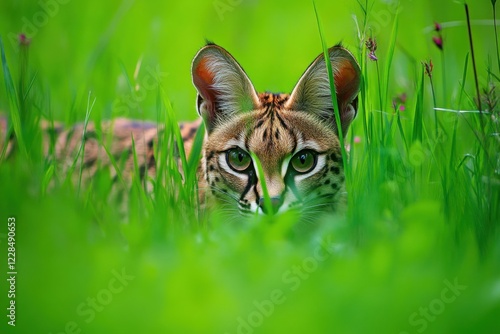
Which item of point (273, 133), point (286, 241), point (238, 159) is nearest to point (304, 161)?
point (273, 133)

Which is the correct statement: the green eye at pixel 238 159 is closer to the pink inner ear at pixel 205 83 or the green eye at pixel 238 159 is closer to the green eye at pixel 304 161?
the green eye at pixel 304 161

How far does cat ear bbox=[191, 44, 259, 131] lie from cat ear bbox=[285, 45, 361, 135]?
0.87ft

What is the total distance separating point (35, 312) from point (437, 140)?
2377 millimetres

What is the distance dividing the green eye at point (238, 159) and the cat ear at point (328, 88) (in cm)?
41

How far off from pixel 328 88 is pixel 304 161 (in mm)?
462

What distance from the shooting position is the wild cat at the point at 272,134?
4.19 m

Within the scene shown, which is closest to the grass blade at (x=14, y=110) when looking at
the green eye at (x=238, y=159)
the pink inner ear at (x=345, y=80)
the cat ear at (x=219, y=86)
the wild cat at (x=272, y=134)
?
the wild cat at (x=272, y=134)

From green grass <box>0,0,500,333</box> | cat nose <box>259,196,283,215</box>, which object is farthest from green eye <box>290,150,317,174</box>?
cat nose <box>259,196,283,215</box>

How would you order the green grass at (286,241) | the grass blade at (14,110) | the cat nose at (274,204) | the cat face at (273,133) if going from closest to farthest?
the green grass at (286,241) → the cat nose at (274,204) → the cat face at (273,133) → the grass blade at (14,110)

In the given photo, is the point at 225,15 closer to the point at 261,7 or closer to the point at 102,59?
the point at 261,7

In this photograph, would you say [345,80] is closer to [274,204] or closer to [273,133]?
[273,133]

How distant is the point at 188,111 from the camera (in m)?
7.36

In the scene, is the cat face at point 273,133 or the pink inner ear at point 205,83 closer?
the cat face at point 273,133

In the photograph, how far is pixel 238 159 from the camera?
171 inches
